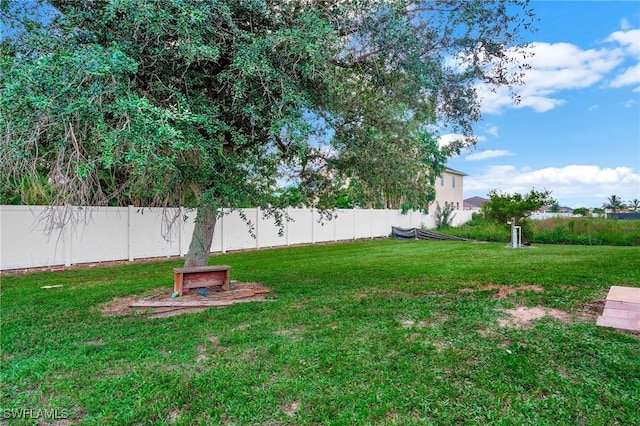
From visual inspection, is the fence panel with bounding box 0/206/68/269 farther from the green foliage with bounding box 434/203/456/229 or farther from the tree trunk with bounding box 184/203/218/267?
the green foliage with bounding box 434/203/456/229

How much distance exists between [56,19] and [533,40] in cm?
631

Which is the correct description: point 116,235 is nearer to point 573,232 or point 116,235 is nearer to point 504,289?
point 504,289

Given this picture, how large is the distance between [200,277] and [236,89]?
3.20 metres

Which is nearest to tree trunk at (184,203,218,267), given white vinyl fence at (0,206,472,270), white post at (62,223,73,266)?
white vinyl fence at (0,206,472,270)

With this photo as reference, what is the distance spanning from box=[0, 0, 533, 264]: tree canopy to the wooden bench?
0.37m

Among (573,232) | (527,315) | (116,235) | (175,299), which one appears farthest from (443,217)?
(175,299)

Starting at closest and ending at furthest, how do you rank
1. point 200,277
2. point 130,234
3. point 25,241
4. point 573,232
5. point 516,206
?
point 200,277 < point 25,241 < point 130,234 < point 516,206 < point 573,232

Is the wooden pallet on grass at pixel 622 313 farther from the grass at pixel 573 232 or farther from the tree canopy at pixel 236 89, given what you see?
the grass at pixel 573 232

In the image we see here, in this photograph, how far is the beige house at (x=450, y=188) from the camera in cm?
2870

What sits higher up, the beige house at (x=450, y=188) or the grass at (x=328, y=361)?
the beige house at (x=450, y=188)

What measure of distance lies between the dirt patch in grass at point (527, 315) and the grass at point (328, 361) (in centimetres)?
12

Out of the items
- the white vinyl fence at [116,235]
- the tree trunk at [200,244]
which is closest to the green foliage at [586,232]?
the white vinyl fence at [116,235]

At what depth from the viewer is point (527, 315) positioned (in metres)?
4.58

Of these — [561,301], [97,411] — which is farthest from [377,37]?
[97,411]
